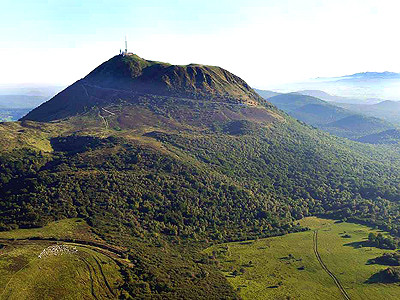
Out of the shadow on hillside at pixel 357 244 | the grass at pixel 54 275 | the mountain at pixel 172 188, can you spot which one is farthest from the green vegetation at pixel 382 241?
the grass at pixel 54 275

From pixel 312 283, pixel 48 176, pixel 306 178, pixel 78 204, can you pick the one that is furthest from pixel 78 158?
pixel 306 178

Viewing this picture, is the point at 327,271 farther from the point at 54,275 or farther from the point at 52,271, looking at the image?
the point at 52,271

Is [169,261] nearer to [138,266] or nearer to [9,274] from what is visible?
[138,266]

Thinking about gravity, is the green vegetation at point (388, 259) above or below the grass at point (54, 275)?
below

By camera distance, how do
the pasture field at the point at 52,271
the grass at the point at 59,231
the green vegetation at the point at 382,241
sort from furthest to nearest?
the green vegetation at the point at 382,241, the grass at the point at 59,231, the pasture field at the point at 52,271

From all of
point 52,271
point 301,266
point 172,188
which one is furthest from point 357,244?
point 52,271

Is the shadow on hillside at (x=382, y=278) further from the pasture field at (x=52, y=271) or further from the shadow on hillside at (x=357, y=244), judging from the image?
the pasture field at (x=52, y=271)
